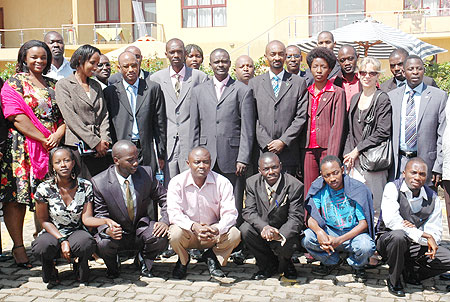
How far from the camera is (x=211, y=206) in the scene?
5941 mm

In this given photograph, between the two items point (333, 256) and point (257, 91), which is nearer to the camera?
point (333, 256)

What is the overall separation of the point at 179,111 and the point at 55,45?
200 cm

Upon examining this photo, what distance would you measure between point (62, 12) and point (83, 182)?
72.9 ft

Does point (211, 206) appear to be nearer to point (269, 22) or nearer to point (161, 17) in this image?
point (269, 22)

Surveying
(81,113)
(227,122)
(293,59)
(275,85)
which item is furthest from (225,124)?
(293,59)

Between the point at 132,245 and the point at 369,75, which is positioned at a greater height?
the point at 369,75

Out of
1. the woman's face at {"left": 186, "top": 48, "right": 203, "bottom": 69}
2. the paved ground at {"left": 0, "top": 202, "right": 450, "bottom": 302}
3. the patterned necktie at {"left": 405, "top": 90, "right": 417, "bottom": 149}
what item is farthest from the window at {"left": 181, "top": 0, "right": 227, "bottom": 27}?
the paved ground at {"left": 0, "top": 202, "right": 450, "bottom": 302}

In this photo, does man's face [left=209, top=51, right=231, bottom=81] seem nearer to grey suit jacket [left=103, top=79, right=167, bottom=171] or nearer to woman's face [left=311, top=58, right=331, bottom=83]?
grey suit jacket [left=103, top=79, right=167, bottom=171]

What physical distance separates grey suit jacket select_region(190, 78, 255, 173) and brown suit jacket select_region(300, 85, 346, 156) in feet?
2.55

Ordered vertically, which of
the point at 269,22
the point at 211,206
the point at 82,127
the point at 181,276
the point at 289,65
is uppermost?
the point at 269,22

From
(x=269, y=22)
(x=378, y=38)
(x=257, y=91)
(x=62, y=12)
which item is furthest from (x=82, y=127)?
(x=62, y=12)

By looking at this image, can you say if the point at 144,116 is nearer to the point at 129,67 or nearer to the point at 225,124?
the point at 129,67

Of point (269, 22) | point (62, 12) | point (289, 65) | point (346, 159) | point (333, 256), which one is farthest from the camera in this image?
point (62, 12)

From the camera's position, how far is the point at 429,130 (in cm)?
602
